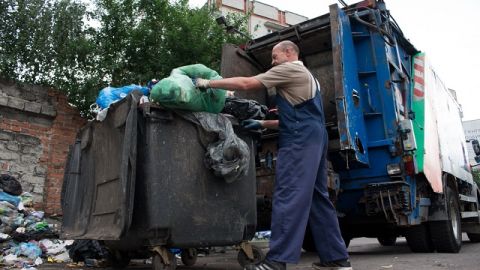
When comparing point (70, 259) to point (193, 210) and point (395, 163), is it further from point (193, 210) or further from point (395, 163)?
point (395, 163)

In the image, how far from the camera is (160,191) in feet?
8.67

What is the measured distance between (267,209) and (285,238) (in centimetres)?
158

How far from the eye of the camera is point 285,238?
8.64 feet

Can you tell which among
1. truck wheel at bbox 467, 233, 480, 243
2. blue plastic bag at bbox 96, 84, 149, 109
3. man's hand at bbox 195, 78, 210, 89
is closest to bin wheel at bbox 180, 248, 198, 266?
blue plastic bag at bbox 96, 84, 149, 109

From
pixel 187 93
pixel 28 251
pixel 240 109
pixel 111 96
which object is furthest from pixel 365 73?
pixel 28 251

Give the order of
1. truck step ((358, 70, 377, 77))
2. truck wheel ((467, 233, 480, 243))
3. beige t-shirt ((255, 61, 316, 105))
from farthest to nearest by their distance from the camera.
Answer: truck wheel ((467, 233, 480, 243)) → truck step ((358, 70, 377, 77)) → beige t-shirt ((255, 61, 316, 105))

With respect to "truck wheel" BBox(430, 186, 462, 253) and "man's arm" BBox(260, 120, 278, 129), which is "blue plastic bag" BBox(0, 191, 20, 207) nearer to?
"man's arm" BBox(260, 120, 278, 129)

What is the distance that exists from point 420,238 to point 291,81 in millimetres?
3243

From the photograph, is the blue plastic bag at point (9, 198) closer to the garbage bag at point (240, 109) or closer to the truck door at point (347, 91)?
the garbage bag at point (240, 109)

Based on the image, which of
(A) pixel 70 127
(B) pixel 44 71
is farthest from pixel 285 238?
(B) pixel 44 71

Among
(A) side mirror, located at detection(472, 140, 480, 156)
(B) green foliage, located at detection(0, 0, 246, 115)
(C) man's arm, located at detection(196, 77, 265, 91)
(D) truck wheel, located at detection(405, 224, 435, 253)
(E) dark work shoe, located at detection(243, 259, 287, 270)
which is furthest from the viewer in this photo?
(A) side mirror, located at detection(472, 140, 480, 156)

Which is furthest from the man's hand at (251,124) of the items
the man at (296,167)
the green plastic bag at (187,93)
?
the green plastic bag at (187,93)

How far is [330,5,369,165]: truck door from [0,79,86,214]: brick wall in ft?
14.8

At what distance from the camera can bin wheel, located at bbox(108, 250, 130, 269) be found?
3807 mm
